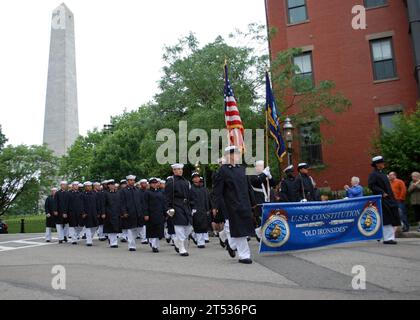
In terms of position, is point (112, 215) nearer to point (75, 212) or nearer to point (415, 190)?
point (75, 212)

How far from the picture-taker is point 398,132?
16.2 meters

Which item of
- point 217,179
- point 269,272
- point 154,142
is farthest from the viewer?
point 154,142

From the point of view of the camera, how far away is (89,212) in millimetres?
15703

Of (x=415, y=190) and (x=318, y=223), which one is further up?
(x=415, y=190)

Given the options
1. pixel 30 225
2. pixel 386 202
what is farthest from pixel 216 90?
pixel 30 225

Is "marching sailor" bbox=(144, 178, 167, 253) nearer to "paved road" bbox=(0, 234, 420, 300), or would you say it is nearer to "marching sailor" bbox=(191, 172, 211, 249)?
"marching sailor" bbox=(191, 172, 211, 249)

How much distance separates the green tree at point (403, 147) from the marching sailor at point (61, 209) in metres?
12.5

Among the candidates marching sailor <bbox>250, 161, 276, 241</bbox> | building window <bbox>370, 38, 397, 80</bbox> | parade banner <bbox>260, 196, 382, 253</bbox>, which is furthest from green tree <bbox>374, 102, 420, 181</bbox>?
marching sailor <bbox>250, 161, 276, 241</bbox>

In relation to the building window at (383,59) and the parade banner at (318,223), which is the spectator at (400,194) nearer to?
the parade banner at (318,223)

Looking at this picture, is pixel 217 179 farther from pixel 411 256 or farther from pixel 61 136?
pixel 61 136

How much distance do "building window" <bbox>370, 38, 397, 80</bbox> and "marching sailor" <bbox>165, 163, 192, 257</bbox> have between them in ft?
48.0

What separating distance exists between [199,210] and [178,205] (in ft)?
8.44
